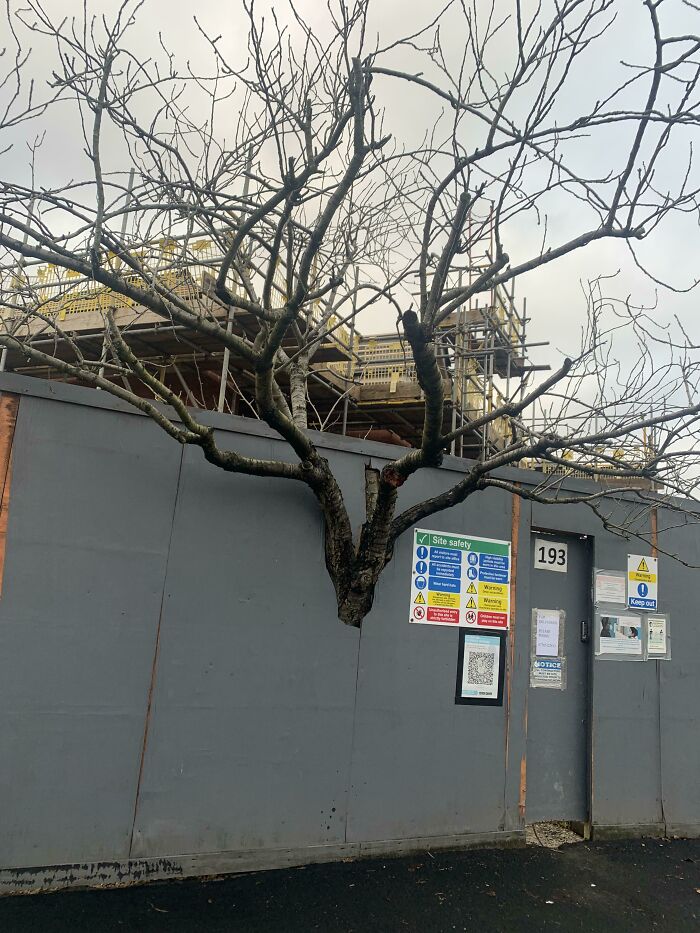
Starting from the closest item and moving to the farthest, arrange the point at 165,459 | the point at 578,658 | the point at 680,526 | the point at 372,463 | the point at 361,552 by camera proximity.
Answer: the point at 165,459
the point at 361,552
the point at 372,463
the point at 578,658
the point at 680,526

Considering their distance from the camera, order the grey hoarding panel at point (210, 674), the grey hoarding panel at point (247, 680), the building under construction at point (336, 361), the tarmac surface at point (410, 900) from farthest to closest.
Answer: the building under construction at point (336, 361) → the grey hoarding panel at point (247, 680) → the grey hoarding panel at point (210, 674) → the tarmac surface at point (410, 900)

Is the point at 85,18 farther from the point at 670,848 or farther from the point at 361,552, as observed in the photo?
the point at 670,848

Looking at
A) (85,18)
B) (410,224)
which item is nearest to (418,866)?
(410,224)

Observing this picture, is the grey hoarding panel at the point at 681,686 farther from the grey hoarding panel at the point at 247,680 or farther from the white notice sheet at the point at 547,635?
the grey hoarding panel at the point at 247,680

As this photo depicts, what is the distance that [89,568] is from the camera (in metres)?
4.60

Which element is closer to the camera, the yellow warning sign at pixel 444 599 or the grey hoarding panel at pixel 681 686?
the yellow warning sign at pixel 444 599

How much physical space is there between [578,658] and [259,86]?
17.8 ft


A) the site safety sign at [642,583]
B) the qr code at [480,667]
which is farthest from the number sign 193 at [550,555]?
the qr code at [480,667]

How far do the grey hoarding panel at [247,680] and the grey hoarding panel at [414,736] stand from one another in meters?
0.17

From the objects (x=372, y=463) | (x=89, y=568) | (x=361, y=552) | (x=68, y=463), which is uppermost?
(x=372, y=463)

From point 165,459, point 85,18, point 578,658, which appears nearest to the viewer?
point 85,18

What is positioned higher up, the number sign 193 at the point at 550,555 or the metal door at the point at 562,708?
the number sign 193 at the point at 550,555

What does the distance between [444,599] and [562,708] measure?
5.44ft

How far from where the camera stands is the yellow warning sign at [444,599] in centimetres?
566
